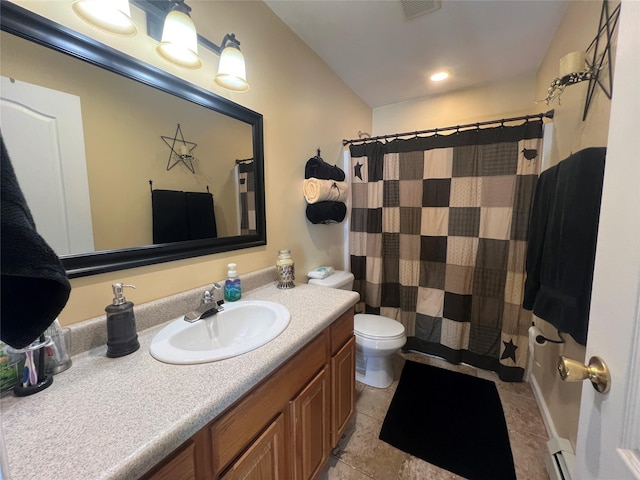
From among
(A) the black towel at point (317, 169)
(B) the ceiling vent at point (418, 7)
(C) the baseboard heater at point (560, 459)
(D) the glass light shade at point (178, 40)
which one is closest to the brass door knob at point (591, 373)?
(C) the baseboard heater at point (560, 459)

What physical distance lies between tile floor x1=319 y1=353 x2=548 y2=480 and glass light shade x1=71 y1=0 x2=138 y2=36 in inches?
77.7

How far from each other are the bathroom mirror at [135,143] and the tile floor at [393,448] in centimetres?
126

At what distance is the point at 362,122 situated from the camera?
2.62 meters

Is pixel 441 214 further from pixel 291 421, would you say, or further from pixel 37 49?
pixel 37 49

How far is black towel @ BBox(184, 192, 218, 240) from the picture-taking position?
113cm

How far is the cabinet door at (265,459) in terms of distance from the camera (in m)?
0.71

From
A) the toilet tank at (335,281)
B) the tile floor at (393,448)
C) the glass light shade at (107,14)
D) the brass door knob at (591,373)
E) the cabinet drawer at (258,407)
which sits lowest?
the tile floor at (393,448)

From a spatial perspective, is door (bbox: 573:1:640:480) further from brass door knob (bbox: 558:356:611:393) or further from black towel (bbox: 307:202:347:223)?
black towel (bbox: 307:202:347:223)

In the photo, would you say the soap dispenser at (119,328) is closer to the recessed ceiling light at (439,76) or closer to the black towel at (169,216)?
the black towel at (169,216)

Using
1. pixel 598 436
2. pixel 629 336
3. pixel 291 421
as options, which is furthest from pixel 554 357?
pixel 291 421

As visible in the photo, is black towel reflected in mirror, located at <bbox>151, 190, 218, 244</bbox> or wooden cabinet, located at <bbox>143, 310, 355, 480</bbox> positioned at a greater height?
black towel reflected in mirror, located at <bbox>151, 190, 218, 244</bbox>

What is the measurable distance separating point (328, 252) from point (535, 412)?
1705mm

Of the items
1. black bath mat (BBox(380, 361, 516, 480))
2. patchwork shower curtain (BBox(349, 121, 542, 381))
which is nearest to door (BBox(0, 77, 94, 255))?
black bath mat (BBox(380, 361, 516, 480))

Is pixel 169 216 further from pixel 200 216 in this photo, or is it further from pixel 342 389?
pixel 342 389
